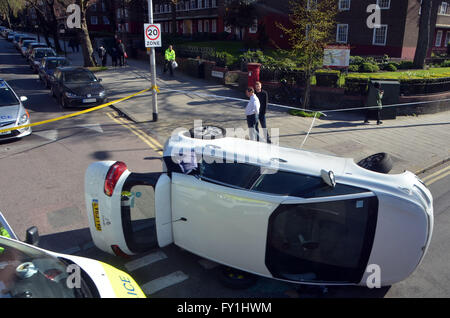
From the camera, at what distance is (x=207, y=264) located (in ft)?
17.0

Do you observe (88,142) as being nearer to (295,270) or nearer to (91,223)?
(91,223)

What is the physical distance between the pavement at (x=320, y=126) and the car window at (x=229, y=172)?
429cm

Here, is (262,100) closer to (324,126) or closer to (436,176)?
(324,126)

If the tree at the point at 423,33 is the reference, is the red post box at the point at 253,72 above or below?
below

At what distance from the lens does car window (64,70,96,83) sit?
50.4 ft

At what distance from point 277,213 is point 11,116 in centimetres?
944

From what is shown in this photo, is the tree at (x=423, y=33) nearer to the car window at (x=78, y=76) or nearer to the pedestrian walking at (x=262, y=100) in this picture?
the pedestrian walking at (x=262, y=100)

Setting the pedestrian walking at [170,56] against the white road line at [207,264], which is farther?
the pedestrian walking at [170,56]

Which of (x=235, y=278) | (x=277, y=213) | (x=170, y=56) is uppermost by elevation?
(x=170, y=56)

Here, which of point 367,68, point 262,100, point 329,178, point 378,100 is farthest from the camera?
point 367,68

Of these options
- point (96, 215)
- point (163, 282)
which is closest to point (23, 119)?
point (96, 215)

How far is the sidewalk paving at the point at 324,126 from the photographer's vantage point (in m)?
10.2

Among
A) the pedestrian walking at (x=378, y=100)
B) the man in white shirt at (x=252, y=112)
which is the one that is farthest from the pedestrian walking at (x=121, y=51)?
the pedestrian walking at (x=378, y=100)

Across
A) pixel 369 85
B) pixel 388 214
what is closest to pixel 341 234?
pixel 388 214
